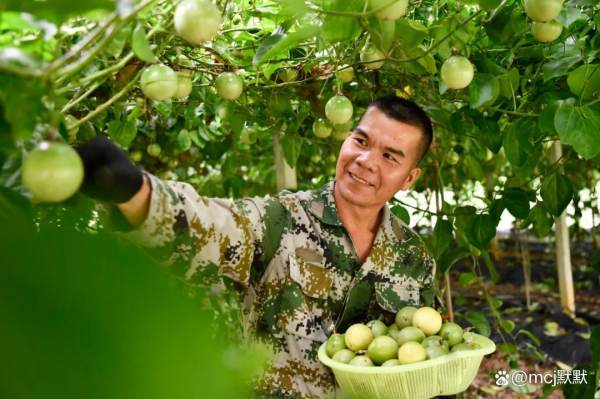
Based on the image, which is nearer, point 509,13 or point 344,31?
point 344,31

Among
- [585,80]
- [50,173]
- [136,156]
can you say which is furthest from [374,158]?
[136,156]

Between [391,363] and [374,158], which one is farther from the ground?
[374,158]

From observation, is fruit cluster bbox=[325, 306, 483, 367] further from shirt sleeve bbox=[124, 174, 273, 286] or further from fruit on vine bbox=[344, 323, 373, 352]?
shirt sleeve bbox=[124, 174, 273, 286]

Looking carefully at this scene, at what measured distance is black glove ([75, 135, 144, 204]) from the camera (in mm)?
789

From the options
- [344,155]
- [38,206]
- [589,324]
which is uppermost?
[38,206]

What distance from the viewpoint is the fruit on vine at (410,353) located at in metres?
1.15

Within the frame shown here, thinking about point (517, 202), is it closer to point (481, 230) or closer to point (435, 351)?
point (481, 230)

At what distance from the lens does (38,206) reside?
0.61 m

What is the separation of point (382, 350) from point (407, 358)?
2.5 inches

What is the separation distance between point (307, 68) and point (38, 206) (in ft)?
2.75

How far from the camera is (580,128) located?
128 centimetres

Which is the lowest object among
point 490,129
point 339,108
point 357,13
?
point 490,129

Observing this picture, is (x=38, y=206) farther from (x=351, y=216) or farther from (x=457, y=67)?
(x=351, y=216)

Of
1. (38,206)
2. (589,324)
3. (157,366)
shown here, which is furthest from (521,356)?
(157,366)
